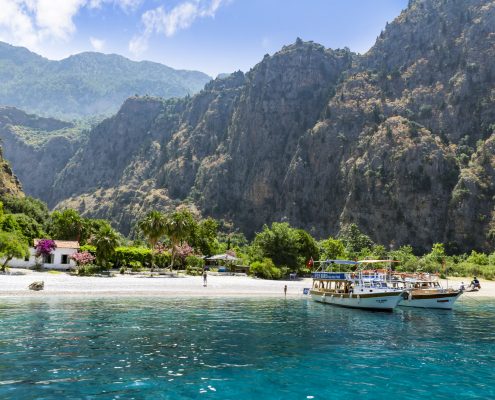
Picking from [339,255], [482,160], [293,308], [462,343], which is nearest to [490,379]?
[462,343]

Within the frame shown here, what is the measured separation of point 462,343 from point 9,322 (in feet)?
98.9

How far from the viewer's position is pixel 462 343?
28.9 metres

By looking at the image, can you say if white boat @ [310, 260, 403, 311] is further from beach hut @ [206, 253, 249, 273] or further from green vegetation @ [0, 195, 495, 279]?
beach hut @ [206, 253, 249, 273]

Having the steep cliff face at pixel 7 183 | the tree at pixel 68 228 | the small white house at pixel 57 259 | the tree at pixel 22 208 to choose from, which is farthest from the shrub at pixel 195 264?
the steep cliff face at pixel 7 183

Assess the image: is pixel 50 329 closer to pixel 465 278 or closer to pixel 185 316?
pixel 185 316

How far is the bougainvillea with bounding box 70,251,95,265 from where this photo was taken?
73.0m

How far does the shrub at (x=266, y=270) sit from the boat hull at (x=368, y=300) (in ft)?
108

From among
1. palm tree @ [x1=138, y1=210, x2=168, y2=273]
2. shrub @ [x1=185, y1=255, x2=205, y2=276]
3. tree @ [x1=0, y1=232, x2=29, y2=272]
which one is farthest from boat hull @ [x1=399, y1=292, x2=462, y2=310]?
tree @ [x1=0, y1=232, x2=29, y2=272]

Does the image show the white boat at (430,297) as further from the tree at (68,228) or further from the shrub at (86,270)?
the tree at (68,228)

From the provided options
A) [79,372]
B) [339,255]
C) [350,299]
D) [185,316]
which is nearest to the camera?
[79,372]

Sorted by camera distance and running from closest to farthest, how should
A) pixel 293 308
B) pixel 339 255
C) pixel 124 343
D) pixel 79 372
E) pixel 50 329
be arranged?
pixel 79 372 → pixel 124 343 → pixel 50 329 → pixel 293 308 → pixel 339 255

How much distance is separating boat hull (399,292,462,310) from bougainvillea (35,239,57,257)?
189 ft

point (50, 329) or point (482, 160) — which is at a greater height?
point (482, 160)

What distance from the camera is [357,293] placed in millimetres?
48125
